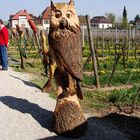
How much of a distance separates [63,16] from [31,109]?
2576 mm

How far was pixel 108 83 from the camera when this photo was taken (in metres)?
14.1

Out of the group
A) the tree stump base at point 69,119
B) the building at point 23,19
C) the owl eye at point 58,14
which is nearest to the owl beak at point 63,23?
the owl eye at point 58,14

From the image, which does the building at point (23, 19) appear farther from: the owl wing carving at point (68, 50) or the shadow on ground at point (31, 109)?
the owl wing carving at point (68, 50)

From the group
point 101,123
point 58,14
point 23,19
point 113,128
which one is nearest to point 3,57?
point 101,123

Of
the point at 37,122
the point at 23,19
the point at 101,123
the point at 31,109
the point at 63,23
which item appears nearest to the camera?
the point at 63,23

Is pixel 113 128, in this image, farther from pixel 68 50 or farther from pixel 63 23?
pixel 63 23

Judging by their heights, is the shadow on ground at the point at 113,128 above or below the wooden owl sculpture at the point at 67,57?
below

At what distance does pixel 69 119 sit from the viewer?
27.5 feet

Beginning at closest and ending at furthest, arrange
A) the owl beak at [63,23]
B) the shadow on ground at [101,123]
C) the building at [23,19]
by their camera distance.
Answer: the owl beak at [63,23] → the shadow on ground at [101,123] → the building at [23,19]

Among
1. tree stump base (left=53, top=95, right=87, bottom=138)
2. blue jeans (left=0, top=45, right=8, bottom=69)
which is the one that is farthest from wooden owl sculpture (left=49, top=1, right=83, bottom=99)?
blue jeans (left=0, top=45, right=8, bottom=69)

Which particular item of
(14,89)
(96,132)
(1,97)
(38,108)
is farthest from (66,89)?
(14,89)

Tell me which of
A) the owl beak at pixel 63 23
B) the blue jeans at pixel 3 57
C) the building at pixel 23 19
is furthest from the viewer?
the building at pixel 23 19

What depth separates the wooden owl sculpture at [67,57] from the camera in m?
8.34

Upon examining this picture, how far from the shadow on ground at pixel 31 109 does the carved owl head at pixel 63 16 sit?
6.46 feet
